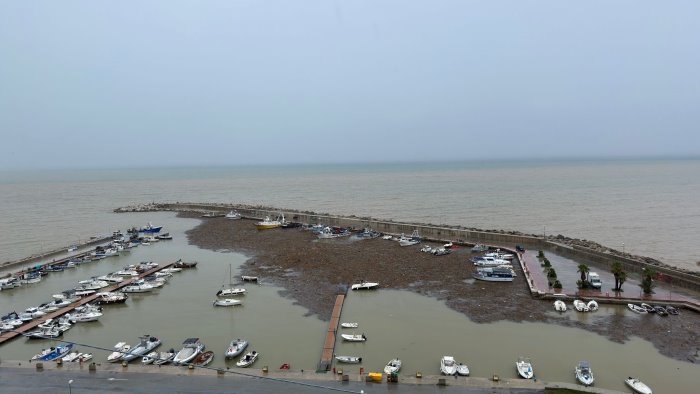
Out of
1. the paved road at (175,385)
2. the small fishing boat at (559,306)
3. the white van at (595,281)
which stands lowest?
the paved road at (175,385)

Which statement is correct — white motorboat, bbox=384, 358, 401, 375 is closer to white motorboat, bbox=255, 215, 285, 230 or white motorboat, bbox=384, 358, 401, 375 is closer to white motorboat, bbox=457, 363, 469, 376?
white motorboat, bbox=457, 363, 469, 376

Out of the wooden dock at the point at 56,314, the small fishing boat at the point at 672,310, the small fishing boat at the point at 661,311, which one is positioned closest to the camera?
the wooden dock at the point at 56,314

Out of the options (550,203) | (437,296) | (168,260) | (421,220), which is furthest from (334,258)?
(550,203)

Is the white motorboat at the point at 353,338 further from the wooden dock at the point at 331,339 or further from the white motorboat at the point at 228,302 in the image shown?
the white motorboat at the point at 228,302

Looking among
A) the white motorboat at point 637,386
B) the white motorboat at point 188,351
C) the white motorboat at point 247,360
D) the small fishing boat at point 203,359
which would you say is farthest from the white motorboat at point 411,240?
the white motorboat at point 637,386

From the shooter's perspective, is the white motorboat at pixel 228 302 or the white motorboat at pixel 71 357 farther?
the white motorboat at pixel 228 302

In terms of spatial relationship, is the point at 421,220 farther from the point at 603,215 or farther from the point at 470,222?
the point at 603,215

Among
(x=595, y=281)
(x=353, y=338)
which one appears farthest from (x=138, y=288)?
(x=595, y=281)
